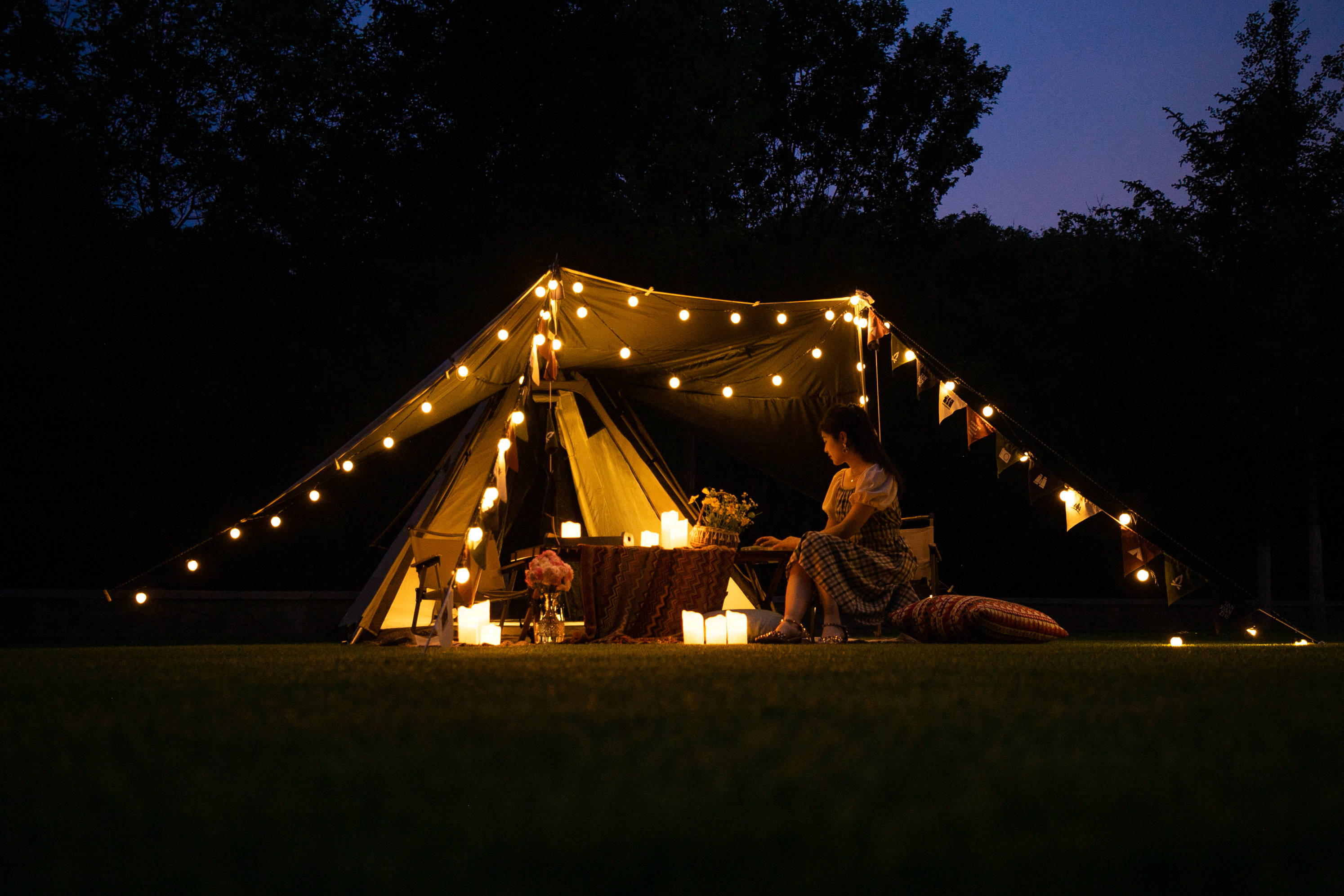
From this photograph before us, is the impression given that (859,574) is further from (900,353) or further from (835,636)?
(900,353)

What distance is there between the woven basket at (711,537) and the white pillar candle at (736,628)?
0.51 m

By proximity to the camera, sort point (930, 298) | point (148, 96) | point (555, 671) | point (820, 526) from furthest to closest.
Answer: point (930, 298), point (820, 526), point (148, 96), point (555, 671)

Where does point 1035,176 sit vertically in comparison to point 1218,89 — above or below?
above

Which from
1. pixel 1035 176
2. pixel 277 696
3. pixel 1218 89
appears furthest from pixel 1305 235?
pixel 1035 176

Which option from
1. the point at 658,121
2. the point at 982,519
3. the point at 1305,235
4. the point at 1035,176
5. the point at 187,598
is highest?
the point at 1035,176

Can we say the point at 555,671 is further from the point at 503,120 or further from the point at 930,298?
the point at 930,298

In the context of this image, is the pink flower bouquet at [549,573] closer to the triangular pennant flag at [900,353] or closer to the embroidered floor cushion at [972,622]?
the embroidered floor cushion at [972,622]

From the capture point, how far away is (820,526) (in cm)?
1038

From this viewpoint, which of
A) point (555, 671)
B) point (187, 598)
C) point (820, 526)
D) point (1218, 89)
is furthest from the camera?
point (820, 526)

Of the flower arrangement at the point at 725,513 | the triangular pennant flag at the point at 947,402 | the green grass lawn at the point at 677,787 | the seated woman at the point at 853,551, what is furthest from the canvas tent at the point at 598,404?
the green grass lawn at the point at 677,787

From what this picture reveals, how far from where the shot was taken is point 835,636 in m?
4.59

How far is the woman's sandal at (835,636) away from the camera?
4559 mm

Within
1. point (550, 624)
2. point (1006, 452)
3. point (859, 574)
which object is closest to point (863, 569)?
point (859, 574)

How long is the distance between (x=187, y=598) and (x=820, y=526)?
564 cm
